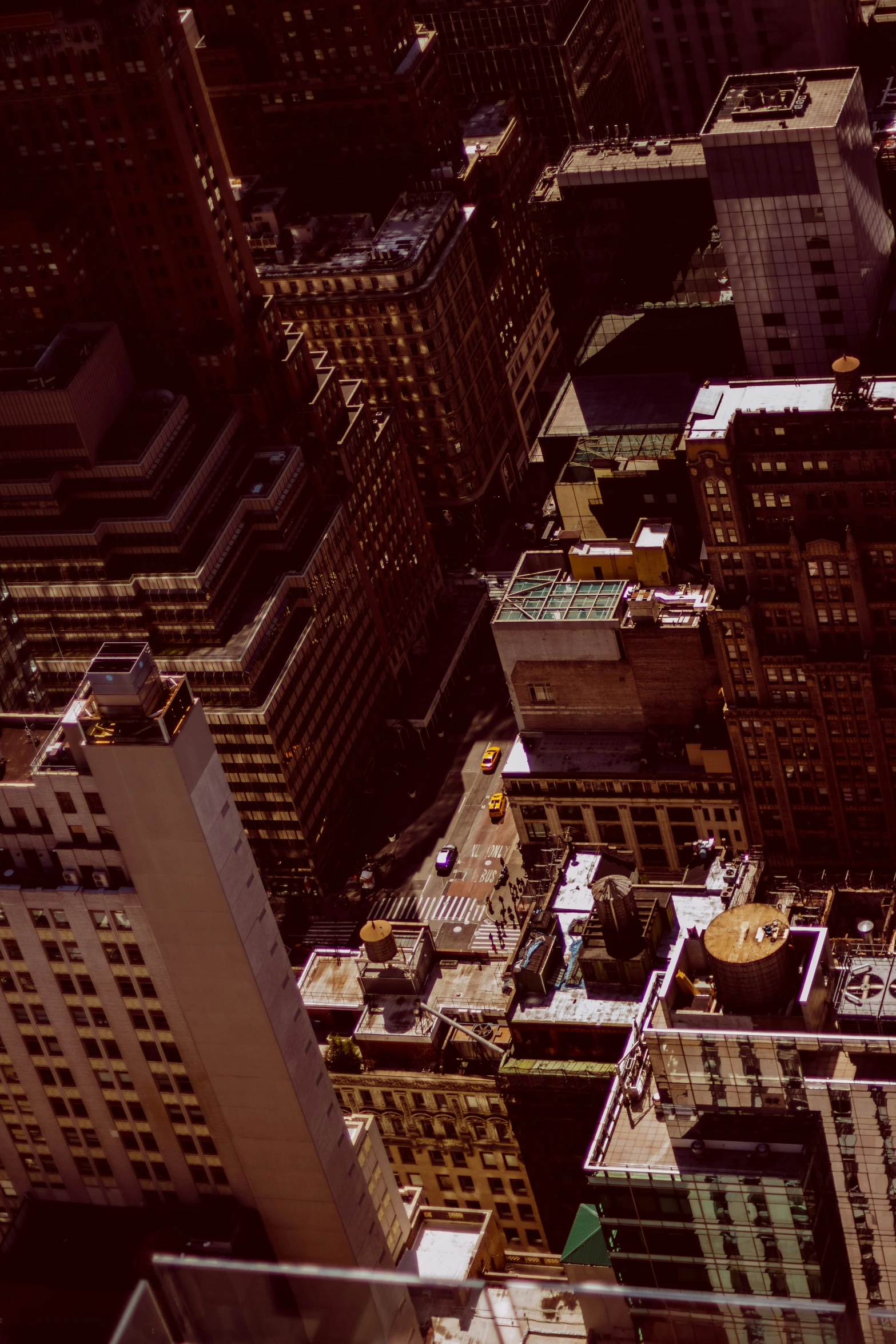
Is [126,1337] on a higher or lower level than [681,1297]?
lower

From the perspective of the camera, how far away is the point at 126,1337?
534ft

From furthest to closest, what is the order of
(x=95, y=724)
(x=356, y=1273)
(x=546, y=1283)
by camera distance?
1. (x=95, y=724)
2. (x=546, y=1283)
3. (x=356, y=1273)

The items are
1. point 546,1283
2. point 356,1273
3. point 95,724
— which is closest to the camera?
point 356,1273

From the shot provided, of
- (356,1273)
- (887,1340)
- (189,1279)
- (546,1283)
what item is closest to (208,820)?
(189,1279)

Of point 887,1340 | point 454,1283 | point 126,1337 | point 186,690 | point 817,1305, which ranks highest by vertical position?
point 186,690

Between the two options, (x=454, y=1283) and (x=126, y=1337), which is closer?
(x=454, y=1283)

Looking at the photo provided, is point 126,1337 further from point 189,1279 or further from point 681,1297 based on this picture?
point 681,1297

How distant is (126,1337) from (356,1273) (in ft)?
162

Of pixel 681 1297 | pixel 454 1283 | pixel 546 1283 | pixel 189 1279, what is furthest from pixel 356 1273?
pixel 189 1279

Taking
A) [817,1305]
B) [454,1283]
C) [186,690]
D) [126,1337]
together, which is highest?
[186,690]

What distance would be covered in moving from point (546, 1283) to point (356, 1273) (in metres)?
39.8

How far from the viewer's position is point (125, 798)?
198 meters

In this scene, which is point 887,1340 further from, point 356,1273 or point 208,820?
point 356,1273

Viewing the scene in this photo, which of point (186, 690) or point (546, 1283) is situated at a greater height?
point (186, 690)
